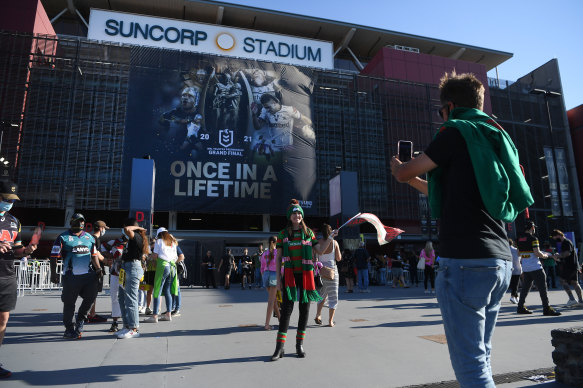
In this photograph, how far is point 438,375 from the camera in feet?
11.8

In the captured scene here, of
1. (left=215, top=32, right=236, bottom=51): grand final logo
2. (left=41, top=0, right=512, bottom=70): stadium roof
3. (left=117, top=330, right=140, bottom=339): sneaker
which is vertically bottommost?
(left=117, top=330, right=140, bottom=339): sneaker

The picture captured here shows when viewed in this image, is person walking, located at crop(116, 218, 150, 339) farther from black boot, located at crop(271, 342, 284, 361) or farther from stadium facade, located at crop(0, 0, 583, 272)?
stadium facade, located at crop(0, 0, 583, 272)

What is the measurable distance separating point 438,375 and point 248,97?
29.4m

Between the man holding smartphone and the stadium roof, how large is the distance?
41819 mm

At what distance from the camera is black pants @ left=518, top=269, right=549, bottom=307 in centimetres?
752

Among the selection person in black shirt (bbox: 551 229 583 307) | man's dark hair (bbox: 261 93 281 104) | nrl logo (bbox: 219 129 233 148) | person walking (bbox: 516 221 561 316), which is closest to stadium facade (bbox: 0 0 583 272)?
nrl logo (bbox: 219 129 233 148)

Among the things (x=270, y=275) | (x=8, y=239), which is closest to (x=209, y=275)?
(x=270, y=275)

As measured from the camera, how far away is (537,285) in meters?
7.85

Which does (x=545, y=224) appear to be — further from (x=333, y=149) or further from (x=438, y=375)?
(x=438, y=375)

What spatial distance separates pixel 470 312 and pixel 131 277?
5.48 meters

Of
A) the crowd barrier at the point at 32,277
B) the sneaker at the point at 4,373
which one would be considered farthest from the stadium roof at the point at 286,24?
the sneaker at the point at 4,373

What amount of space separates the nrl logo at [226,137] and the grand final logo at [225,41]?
10.7 m

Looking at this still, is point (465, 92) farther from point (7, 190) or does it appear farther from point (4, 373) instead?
point (4, 373)

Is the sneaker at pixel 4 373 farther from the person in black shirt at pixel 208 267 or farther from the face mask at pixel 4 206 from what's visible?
the person in black shirt at pixel 208 267
